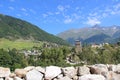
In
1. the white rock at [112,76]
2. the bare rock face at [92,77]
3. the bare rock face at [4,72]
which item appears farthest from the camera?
the bare rock face at [4,72]

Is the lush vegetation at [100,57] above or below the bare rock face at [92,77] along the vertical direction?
above

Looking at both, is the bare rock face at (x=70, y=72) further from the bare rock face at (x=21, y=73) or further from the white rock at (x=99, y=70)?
the bare rock face at (x=21, y=73)

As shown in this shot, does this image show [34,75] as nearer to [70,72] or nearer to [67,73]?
[67,73]

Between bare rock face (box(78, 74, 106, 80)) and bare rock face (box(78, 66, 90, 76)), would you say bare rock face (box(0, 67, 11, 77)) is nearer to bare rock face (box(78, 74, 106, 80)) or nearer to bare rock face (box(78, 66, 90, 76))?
bare rock face (box(78, 66, 90, 76))

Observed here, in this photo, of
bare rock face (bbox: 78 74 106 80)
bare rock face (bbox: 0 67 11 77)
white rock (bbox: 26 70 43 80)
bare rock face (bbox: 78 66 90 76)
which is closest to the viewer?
bare rock face (bbox: 78 74 106 80)

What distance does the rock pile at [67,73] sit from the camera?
9195 millimetres

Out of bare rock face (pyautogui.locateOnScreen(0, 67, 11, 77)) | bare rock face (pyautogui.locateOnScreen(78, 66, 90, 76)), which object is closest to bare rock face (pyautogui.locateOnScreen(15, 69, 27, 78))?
bare rock face (pyautogui.locateOnScreen(0, 67, 11, 77))

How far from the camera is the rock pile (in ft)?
30.2

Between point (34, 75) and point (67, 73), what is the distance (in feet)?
3.58

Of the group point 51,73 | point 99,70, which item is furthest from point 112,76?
point 51,73

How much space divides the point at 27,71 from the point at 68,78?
1456mm

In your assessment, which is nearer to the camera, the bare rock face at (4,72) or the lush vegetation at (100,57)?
the bare rock face at (4,72)

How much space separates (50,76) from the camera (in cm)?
938

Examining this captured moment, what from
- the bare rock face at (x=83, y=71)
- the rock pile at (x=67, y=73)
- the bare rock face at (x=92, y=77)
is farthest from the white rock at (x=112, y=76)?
the bare rock face at (x=83, y=71)
